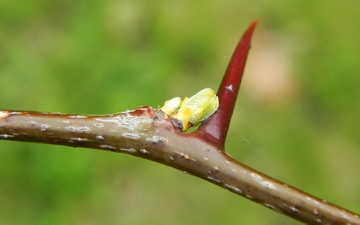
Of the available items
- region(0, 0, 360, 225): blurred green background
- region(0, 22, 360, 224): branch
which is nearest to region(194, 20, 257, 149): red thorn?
region(0, 22, 360, 224): branch

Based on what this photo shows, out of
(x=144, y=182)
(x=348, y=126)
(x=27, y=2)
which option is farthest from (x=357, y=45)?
(x=27, y=2)

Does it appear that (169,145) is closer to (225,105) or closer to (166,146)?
(166,146)

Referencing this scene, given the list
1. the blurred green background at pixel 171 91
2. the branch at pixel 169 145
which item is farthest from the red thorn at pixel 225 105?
the blurred green background at pixel 171 91

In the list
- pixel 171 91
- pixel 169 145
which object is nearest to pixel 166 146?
pixel 169 145

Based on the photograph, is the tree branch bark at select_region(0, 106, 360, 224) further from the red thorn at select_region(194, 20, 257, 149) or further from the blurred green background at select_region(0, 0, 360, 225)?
the blurred green background at select_region(0, 0, 360, 225)

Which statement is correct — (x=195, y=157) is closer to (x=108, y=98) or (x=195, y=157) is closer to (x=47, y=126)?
(x=47, y=126)

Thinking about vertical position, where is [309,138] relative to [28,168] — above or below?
above

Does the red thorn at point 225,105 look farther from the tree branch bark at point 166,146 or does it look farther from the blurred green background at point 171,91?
the blurred green background at point 171,91
